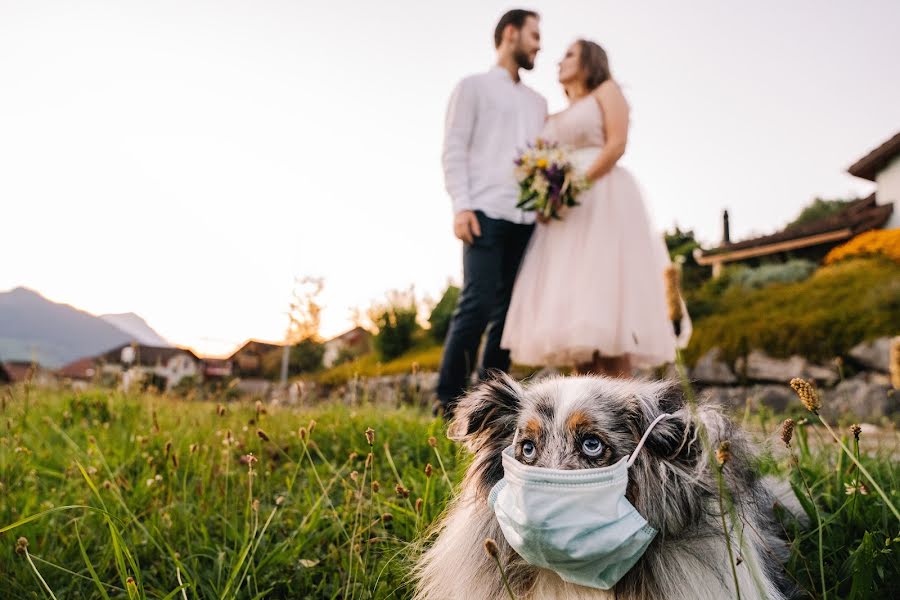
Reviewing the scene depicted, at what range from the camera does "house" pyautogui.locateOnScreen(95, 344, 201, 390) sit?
20.5 feet

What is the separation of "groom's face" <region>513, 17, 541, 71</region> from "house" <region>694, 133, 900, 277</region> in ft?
41.4

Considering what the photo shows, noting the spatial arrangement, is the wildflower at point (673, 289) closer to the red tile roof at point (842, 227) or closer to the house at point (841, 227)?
the house at point (841, 227)

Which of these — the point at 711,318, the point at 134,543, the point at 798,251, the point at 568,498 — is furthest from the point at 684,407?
the point at 798,251

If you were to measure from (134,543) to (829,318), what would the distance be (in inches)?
399

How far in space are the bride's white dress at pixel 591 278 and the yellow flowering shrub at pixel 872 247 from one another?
9.65 m

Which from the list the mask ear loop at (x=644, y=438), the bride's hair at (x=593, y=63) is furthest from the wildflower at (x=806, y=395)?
the bride's hair at (x=593, y=63)

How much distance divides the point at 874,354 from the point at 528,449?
8.94 meters

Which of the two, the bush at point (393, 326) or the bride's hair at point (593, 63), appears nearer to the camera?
the bride's hair at point (593, 63)

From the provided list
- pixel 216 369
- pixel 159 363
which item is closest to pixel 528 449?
pixel 216 369

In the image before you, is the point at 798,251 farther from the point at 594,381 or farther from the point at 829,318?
the point at 594,381

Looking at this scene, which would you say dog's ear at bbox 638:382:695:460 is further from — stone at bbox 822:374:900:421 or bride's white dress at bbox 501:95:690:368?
stone at bbox 822:374:900:421

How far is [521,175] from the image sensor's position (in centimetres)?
475

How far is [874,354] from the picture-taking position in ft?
27.7

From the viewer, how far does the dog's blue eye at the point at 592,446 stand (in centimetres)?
158
